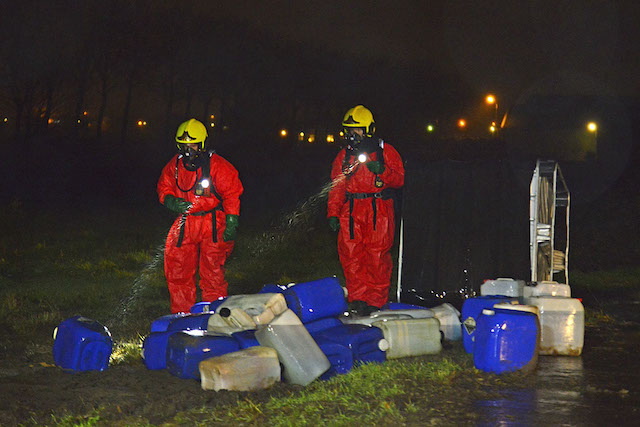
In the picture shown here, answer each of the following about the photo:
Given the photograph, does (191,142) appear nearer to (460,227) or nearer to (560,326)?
(460,227)

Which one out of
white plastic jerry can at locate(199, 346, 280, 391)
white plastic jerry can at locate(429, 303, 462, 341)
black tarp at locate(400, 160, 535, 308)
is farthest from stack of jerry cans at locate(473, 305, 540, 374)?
black tarp at locate(400, 160, 535, 308)

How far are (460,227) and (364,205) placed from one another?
Result: 3.56ft

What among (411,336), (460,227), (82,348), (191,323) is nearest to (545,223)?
(460,227)

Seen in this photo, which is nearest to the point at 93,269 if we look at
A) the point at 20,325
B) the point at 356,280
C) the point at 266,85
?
Answer: the point at 20,325

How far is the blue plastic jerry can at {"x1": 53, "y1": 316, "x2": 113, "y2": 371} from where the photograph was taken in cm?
622

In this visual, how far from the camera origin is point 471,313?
273 inches

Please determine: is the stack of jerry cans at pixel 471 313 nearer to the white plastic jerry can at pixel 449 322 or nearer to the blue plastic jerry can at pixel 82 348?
the white plastic jerry can at pixel 449 322

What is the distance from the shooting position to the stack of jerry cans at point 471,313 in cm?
678

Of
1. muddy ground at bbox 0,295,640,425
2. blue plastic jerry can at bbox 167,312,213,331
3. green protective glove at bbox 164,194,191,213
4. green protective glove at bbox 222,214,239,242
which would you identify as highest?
green protective glove at bbox 164,194,191,213

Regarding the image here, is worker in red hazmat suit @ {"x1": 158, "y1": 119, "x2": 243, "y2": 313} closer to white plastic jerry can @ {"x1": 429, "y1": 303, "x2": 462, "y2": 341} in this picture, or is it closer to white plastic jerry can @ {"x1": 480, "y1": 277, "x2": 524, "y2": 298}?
white plastic jerry can @ {"x1": 429, "y1": 303, "x2": 462, "y2": 341}

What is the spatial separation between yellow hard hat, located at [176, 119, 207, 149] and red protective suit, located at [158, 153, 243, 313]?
238mm

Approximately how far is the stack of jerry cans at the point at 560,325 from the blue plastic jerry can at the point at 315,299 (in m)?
1.76

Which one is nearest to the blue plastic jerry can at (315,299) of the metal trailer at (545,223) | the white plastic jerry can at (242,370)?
the white plastic jerry can at (242,370)

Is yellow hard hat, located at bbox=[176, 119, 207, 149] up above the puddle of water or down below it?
above
